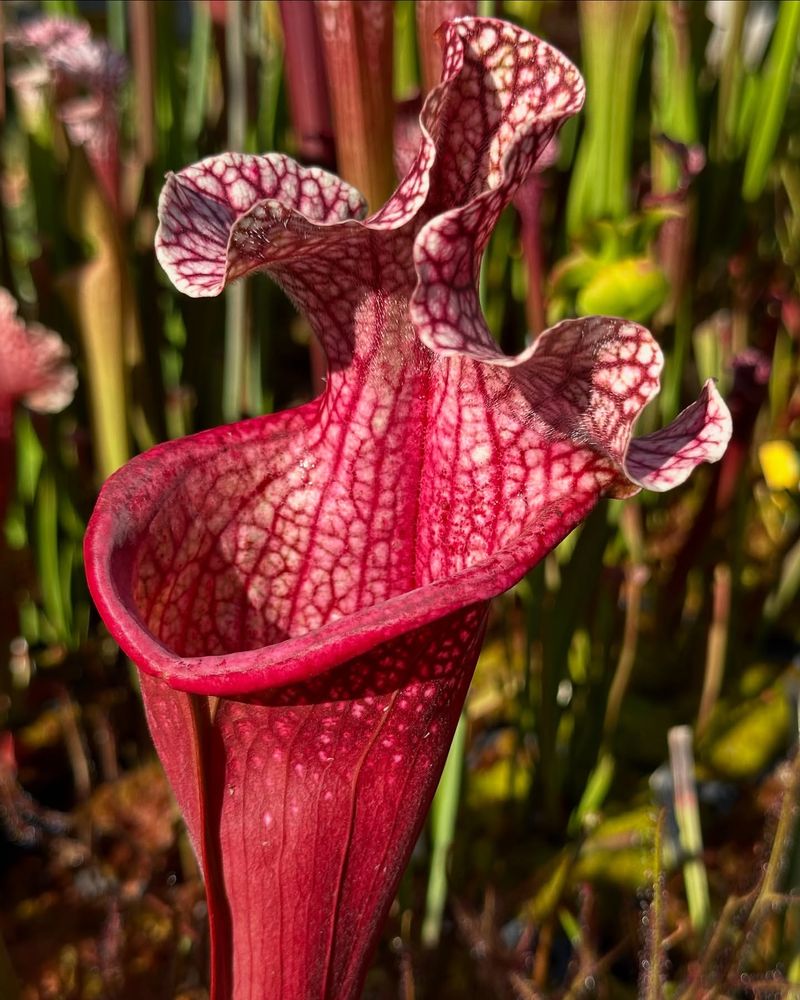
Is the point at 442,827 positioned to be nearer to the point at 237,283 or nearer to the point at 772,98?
the point at 237,283

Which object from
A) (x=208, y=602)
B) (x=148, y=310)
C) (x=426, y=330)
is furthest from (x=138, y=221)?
(x=426, y=330)

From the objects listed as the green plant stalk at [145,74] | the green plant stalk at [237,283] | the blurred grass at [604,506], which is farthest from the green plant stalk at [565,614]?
the green plant stalk at [145,74]

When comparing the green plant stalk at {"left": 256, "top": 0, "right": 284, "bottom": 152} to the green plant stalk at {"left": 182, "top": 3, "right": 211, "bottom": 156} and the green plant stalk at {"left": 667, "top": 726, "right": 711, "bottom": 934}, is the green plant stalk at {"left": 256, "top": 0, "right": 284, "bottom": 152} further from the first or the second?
the green plant stalk at {"left": 667, "top": 726, "right": 711, "bottom": 934}

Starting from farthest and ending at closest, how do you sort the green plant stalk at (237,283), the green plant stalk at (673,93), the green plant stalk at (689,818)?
the green plant stalk at (673,93), the green plant stalk at (237,283), the green plant stalk at (689,818)

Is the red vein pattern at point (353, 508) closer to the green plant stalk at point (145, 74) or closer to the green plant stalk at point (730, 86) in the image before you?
the green plant stalk at point (145, 74)

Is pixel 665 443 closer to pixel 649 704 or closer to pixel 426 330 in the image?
pixel 426 330

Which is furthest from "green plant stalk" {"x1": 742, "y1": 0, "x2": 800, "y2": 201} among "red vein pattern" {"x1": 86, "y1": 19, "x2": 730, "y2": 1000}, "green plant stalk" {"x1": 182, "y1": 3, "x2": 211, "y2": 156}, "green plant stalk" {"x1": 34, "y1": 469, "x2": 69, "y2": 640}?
"green plant stalk" {"x1": 34, "y1": 469, "x2": 69, "y2": 640}

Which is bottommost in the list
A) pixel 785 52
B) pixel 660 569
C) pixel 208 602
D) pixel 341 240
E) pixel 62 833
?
pixel 62 833
